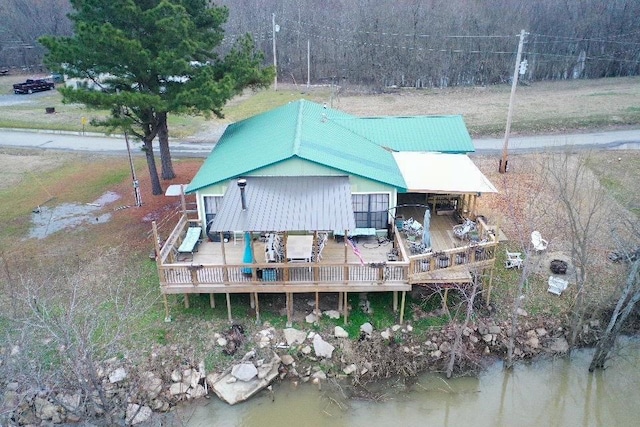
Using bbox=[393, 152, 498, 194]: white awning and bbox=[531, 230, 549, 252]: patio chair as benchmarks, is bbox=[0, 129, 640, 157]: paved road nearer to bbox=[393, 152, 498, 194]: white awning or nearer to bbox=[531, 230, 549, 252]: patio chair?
bbox=[393, 152, 498, 194]: white awning

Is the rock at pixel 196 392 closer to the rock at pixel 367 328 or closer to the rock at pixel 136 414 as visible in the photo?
the rock at pixel 136 414

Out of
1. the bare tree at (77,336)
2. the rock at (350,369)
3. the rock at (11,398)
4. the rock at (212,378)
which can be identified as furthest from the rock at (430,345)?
the rock at (11,398)

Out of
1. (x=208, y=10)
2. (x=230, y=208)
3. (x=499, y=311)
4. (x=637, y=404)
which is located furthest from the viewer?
(x=208, y=10)

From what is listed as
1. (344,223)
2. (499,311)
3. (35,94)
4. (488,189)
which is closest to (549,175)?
(488,189)

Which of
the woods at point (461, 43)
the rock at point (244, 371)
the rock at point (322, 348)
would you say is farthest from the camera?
the woods at point (461, 43)

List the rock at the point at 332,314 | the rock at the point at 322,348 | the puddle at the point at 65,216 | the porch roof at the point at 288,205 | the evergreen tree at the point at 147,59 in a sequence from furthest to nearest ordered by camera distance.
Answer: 1. the puddle at the point at 65,216
2. the evergreen tree at the point at 147,59
3. the rock at the point at 332,314
4. the rock at the point at 322,348
5. the porch roof at the point at 288,205

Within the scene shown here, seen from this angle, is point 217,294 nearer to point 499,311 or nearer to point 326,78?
point 499,311
